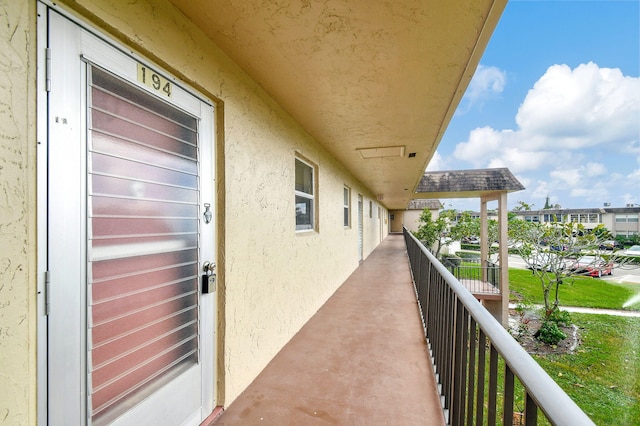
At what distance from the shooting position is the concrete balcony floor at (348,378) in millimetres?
1789

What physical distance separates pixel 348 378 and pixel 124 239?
192 cm

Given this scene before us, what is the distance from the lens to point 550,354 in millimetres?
7250

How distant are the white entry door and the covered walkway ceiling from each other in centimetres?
52

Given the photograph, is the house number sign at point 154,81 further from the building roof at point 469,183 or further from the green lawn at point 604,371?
the building roof at point 469,183

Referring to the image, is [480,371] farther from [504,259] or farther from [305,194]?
[504,259]

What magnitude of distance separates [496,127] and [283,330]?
54235 mm

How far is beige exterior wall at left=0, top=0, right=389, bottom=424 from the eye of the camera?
0.84 metres

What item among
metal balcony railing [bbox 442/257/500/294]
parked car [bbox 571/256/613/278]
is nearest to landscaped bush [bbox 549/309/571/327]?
parked car [bbox 571/256/613/278]

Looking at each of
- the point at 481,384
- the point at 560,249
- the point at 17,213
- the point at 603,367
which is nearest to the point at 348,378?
the point at 481,384

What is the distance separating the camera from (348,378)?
2.20 metres

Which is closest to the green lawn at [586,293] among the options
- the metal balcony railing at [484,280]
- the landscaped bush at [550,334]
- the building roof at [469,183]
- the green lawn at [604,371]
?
the green lawn at [604,371]

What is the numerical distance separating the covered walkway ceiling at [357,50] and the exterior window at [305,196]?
706mm

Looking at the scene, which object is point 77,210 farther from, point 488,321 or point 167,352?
point 488,321

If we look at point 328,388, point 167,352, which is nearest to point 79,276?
point 167,352
